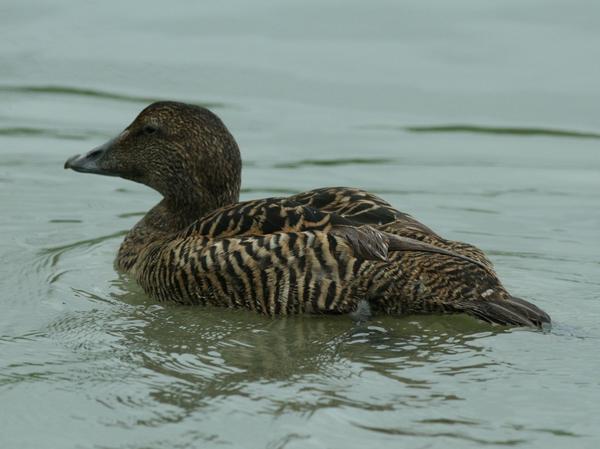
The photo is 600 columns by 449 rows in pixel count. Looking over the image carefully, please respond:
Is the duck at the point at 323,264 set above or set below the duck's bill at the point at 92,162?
below

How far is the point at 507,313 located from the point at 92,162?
10.4 feet

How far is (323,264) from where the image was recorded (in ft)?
25.9

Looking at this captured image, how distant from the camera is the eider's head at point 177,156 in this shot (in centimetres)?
908

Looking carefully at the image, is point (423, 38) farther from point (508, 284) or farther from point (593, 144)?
point (508, 284)

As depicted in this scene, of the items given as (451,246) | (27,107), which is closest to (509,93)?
(27,107)

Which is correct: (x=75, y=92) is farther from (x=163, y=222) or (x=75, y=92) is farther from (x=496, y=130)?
(x=163, y=222)

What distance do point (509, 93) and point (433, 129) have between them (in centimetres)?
106

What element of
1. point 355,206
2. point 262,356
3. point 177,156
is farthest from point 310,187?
point 262,356

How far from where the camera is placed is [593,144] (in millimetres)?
12445

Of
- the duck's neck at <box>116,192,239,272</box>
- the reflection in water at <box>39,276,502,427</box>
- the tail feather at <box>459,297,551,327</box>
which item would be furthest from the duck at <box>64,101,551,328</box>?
the duck's neck at <box>116,192,239,272</box>

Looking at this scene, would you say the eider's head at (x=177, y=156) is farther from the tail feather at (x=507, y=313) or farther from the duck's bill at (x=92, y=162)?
the tail feather at (x=507, y=313)

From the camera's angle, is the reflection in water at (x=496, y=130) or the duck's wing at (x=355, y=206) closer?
the duck's wing at (x=355, y=206)

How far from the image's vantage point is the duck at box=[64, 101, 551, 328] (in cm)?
785

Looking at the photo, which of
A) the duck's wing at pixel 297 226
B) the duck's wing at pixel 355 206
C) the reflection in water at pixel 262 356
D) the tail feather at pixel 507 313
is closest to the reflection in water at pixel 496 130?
the duck's wing at pixel 355 206
